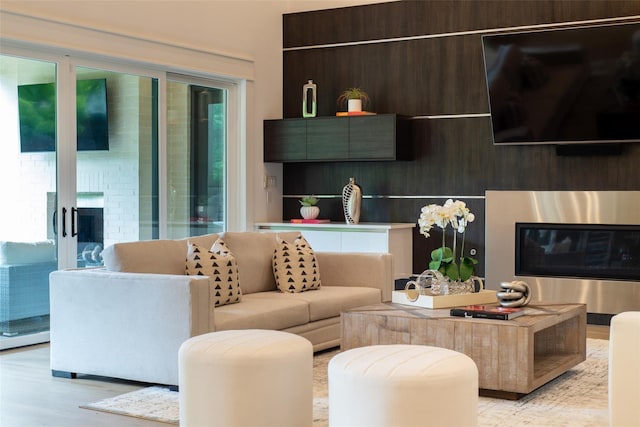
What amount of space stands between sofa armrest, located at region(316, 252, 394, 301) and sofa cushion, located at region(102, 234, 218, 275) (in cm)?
119

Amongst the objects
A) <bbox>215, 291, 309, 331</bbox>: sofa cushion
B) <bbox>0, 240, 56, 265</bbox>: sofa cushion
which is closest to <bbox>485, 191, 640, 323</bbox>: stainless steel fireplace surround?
<bbox>215, 291, 309, 331</bbox>: sofa cushion

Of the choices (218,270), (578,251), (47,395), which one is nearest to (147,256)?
(218,270)

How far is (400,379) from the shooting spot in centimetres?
305

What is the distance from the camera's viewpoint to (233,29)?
7.75 m

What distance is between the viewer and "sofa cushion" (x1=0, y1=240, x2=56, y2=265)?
582 cm

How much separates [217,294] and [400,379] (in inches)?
83.3

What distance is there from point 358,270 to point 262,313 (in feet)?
4.31

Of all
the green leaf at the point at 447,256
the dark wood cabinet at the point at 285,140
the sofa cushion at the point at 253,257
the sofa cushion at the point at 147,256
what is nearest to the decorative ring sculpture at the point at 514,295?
the green leaf at the point at 447,256

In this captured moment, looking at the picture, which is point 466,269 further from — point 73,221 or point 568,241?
point 73,221

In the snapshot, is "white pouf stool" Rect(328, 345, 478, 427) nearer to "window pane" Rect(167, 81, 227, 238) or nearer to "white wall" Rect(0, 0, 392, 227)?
"white wall" Rect(0, 0, 392, 227)

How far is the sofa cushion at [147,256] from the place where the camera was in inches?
187

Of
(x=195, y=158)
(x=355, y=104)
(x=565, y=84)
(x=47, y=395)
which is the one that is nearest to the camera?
(x=47, y=395)

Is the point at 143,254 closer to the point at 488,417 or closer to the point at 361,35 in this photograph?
the point at 488,417

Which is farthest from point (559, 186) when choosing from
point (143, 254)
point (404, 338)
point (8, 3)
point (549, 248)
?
point (8, 3)
